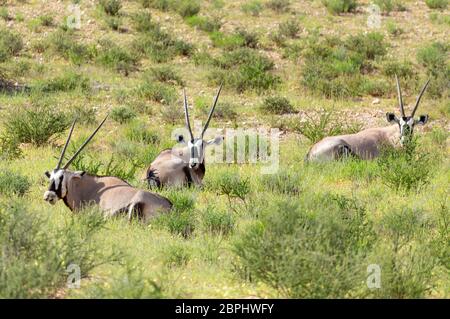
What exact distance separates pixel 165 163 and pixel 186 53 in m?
10.6

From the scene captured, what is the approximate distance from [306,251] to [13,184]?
489 centimetres

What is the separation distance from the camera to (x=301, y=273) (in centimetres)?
589

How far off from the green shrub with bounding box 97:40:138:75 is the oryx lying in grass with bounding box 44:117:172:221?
10.4 m

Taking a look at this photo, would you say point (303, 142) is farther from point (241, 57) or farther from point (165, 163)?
point (241, 57)

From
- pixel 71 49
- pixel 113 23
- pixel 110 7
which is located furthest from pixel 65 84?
pixel 110 7

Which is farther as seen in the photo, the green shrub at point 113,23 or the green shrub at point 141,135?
the green shrub at point 113,23

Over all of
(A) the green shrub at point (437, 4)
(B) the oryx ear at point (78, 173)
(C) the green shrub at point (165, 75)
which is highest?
(B) the oryx ear at point (78, 173)

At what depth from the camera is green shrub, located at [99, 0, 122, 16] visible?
77.5ft

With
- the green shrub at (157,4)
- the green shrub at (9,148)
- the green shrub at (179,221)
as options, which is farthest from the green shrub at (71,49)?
the green shrub at (179,221)

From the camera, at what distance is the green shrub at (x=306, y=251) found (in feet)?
19.3

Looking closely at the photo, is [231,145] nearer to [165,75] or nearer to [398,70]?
[165,75]

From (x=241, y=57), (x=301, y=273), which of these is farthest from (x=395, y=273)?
(x=241, y=57)

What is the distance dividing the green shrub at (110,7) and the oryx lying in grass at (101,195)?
14558 mm

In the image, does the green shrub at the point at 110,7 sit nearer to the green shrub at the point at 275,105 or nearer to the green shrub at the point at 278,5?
the green shrub at the point at 278,5
